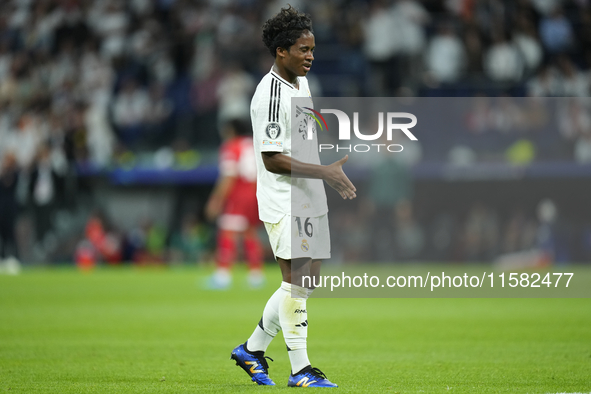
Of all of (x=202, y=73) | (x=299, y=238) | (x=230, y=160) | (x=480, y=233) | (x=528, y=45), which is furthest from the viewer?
(x=202, y=73)

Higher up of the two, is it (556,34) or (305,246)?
(556,34)

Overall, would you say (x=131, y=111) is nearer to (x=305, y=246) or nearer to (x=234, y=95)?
(x=234, y=95)

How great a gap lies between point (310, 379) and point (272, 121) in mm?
1583

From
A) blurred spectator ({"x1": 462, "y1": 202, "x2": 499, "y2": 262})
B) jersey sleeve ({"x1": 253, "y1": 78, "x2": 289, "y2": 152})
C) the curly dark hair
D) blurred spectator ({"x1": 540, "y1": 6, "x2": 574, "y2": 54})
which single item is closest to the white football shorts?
jersey sleeve ({"x1": 253, "y1": 78, "x2": 289, "y2": 152})

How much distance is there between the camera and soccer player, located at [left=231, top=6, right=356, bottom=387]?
4988 millimetres

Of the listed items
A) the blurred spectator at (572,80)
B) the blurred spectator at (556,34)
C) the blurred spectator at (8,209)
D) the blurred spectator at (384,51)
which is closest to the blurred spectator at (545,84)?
the blurred spectator at (572,80)

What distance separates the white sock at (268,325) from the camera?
524cm

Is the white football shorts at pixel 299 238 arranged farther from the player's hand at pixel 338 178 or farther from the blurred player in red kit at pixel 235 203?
the blurred player in red kit at pixel 235 203

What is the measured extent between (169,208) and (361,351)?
505 inches

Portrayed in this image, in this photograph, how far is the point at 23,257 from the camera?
64.2 ft

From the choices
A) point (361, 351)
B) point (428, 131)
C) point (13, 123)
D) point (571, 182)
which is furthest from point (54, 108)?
point (361, 351)

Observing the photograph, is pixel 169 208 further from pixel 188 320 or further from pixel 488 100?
pixel 188 320

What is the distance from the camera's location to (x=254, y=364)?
5.41m

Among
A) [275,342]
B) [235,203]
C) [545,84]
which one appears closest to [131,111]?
[235,203]
